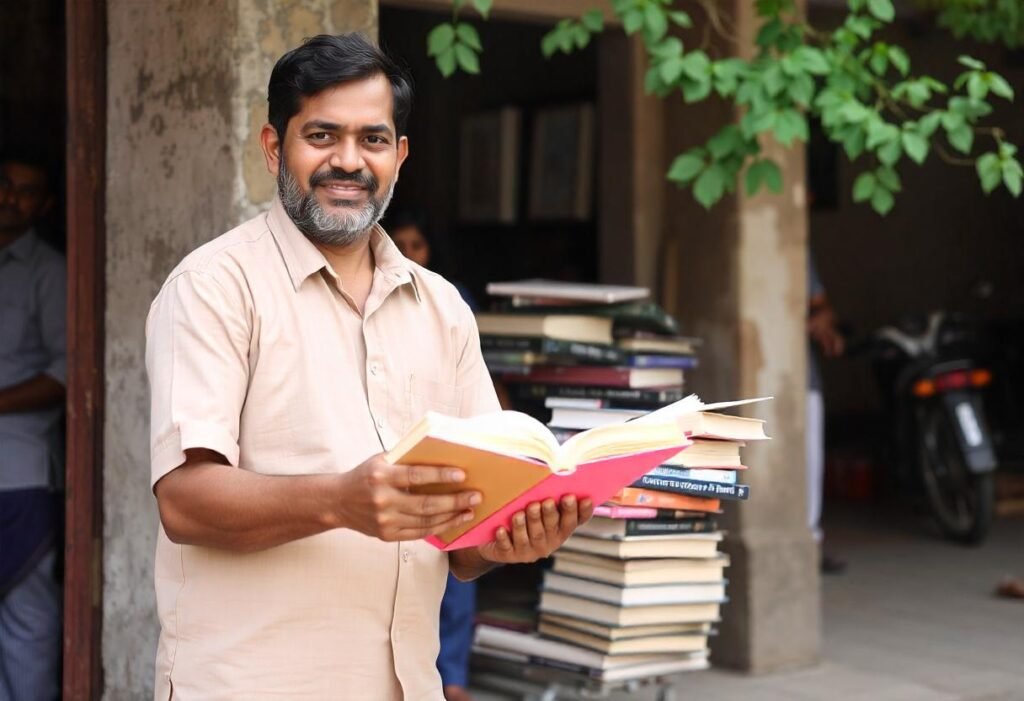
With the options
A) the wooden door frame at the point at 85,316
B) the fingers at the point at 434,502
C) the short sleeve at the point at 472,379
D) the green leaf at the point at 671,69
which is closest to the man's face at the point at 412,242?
the green leaf at the point at 671,69

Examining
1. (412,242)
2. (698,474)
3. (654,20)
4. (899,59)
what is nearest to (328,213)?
(698,474)

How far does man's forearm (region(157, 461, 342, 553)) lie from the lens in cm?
205

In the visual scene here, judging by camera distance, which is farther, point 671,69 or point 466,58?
point 671,69

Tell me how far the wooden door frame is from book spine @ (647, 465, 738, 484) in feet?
5.08

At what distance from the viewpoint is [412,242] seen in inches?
227

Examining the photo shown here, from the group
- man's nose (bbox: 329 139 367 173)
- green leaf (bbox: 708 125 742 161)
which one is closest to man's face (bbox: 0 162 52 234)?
green leaf (bbox: 708 125 742 161)

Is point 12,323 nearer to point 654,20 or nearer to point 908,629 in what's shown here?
point 654,20

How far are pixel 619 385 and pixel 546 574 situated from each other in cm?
68

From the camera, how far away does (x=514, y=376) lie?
5.12 metres

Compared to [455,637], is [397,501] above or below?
above

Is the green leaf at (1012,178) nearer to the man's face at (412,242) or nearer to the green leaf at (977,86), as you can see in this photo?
the green leaf at (977,86)

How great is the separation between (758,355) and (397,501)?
4.04 metres

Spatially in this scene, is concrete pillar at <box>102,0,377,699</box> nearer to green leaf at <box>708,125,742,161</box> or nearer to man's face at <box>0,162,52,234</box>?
man's face at <box>0,162,52,234</box>

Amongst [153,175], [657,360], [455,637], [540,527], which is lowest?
[455,637]
